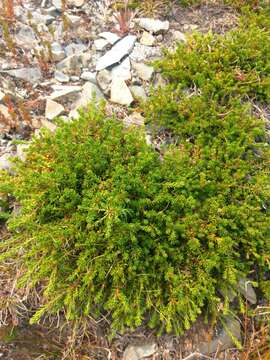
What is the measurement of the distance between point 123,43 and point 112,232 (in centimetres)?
295

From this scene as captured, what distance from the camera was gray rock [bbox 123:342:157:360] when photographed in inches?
136

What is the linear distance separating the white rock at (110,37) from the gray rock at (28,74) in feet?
3.47

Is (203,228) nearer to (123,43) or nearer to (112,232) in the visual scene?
(112,232)

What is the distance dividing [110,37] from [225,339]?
159 inches

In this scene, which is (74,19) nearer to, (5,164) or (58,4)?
(58,4)

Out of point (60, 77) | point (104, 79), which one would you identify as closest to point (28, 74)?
point (60, 77)

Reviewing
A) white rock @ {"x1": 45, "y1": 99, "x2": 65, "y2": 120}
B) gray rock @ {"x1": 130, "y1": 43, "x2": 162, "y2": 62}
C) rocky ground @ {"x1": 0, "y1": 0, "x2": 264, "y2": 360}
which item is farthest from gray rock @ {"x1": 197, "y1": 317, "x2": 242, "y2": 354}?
gray rock @ {"x1": 130, "y1": 43, "x2": 162, "y2": 62}

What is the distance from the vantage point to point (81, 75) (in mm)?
4824

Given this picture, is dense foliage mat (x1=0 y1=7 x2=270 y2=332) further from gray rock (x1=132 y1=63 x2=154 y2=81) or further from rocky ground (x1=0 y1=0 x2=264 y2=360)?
gray rock (x1=132 y1=63 x2=154 y2=81)

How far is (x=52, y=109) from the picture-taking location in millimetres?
4441

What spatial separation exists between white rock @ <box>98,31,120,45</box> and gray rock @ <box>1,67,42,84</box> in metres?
1.06

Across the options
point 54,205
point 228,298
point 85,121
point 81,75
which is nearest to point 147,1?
point 81,75

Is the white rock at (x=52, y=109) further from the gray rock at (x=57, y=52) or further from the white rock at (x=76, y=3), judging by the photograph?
the white rock at (x=76, y=3)

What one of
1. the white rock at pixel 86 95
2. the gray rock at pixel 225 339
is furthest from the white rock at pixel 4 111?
the gray rock at pixel 225 339
